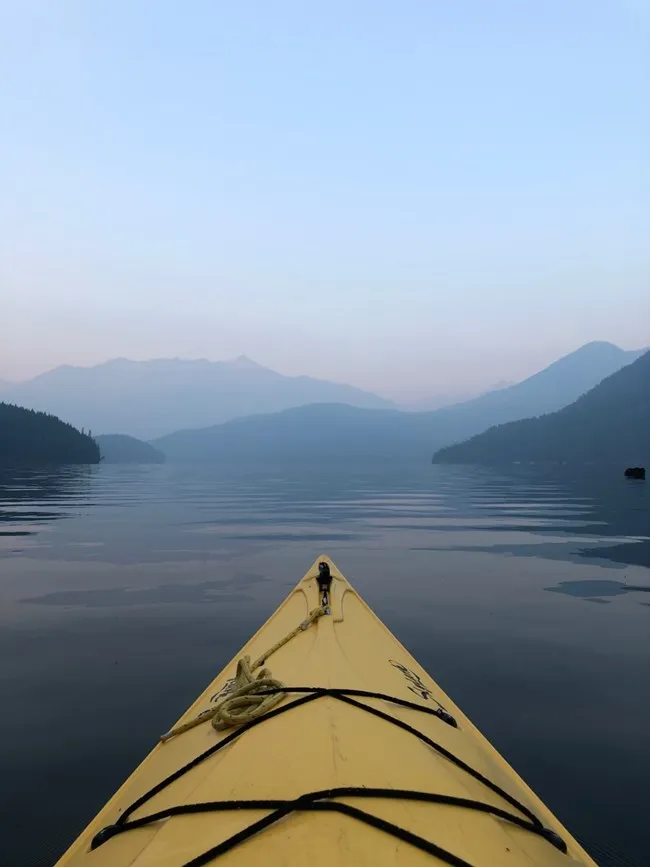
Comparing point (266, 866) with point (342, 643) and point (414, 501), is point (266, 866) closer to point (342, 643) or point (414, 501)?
point (342, 643)

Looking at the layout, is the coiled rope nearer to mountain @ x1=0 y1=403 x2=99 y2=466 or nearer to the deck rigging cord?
the deck rigging cord

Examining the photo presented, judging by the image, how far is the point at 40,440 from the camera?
157 meters

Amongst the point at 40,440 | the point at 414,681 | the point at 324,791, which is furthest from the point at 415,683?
the point at 40,440

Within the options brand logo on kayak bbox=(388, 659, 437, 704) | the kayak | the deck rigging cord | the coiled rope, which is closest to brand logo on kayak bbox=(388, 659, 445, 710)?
brand logo on kayak bbox=(388, 659, 437, 704)

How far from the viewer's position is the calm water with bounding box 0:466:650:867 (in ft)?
18.3

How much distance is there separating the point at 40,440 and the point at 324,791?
17236 cm

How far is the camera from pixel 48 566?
1644cm

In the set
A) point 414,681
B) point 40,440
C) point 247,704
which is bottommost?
point 414,681

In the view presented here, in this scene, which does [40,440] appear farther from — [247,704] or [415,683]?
[247,704]

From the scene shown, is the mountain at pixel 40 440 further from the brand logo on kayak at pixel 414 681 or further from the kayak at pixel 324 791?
the kayak at pixel 324 791

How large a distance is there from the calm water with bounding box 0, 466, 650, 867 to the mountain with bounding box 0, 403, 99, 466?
145328mm

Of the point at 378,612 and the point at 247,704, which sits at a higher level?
the point at 247,704

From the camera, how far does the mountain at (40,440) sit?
498ft

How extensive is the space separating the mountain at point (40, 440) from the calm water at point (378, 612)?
145 m
